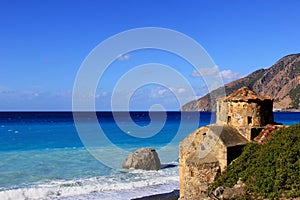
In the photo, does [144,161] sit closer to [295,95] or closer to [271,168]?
[271,168]

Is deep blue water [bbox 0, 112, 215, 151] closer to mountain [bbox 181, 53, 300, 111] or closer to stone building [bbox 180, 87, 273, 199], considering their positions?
stone building [bbox 180, 87, 273, 199]

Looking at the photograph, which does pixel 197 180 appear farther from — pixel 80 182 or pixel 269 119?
pixel 80 182

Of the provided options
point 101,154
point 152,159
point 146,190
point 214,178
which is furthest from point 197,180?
point 101,154

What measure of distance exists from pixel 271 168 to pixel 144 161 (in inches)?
712

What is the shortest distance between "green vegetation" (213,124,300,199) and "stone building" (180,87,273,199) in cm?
58

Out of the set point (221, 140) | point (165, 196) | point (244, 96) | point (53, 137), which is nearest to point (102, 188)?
point (165, 196)

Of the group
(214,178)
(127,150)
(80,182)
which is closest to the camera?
(214,178)

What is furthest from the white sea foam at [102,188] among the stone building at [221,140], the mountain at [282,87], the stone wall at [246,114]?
the mountain at [282,87]

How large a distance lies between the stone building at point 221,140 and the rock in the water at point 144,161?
43.3ft

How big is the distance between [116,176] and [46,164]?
9.43 m

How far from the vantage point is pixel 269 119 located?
63.6 feet

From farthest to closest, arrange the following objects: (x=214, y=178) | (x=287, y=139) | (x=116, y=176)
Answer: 1. (x=116, y=176)
2. (x=214, y=178)
3. (x=287, y=139)

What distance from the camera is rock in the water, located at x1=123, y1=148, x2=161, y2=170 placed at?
32.5m

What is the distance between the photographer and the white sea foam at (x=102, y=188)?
77.8 feet
